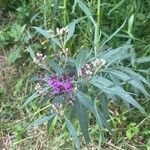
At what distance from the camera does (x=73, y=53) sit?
2242mm

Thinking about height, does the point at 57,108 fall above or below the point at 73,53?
above

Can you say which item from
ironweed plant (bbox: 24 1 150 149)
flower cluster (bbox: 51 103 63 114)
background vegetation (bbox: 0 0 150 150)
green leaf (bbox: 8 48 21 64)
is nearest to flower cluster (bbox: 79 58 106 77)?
ironweed plant (bbox: 24 1 150 149)

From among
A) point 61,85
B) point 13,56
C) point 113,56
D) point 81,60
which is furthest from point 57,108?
point 13,56

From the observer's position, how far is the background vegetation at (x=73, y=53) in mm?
2027

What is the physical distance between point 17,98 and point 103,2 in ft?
2.10

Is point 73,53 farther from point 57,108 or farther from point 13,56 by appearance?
point 57,108

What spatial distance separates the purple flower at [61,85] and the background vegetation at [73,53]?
1.82 ft

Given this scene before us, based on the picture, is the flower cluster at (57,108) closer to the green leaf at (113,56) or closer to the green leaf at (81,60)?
the green leaf at (81,60)

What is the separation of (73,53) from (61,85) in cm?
85

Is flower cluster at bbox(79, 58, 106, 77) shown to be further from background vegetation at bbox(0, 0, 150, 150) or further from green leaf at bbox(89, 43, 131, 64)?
background vegetation at bbox(0, 0, 150, 150)

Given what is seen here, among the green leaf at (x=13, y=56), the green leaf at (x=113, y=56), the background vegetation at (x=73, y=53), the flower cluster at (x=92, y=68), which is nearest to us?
the flower cluster at (x=92, y=68)

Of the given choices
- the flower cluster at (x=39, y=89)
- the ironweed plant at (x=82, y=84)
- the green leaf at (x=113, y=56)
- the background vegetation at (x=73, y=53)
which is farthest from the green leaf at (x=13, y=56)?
the flower cluster at (x=39, y=89)

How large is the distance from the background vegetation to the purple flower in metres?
0.55

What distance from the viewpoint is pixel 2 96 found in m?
2.29
